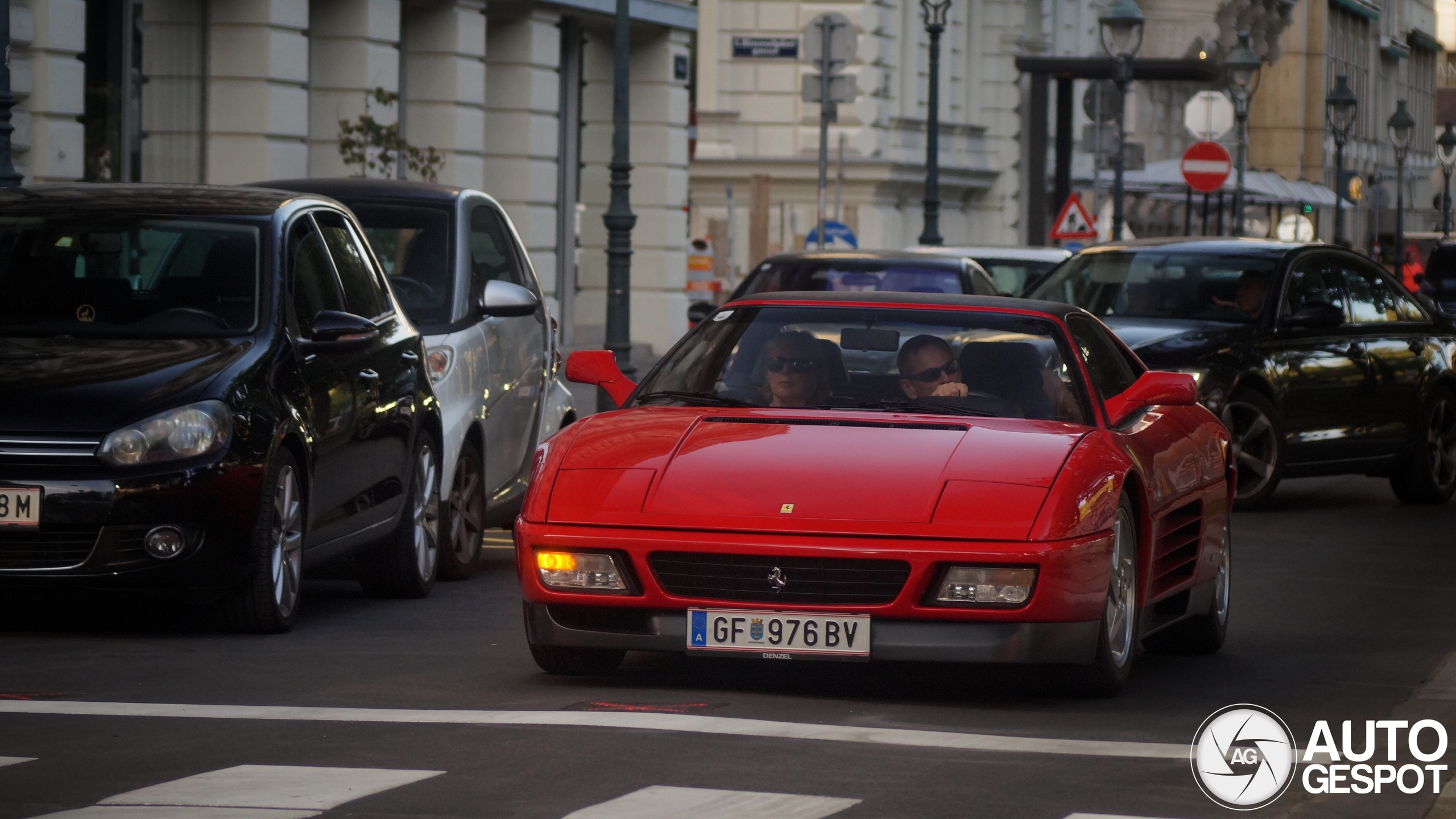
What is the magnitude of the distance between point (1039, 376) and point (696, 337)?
1211 millimetres

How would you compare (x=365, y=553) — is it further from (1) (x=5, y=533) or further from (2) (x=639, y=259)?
(2) (x=639, y=259)

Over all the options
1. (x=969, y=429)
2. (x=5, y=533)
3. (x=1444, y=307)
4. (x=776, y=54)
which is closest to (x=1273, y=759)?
(x=969, y=429)

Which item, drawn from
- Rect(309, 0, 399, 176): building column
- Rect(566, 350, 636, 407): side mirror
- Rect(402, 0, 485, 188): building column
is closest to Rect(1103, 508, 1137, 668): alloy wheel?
Rect(566, 350, 636, 407): side mirror

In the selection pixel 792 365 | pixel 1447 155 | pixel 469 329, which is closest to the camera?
pixel 792 365

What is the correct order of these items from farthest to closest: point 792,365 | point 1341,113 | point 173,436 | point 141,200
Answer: point 1341,113
point 141,200
point 173,436
point 792,365

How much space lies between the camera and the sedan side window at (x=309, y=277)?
10.4 meters

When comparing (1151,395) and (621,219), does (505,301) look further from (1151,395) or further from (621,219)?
(621,219)

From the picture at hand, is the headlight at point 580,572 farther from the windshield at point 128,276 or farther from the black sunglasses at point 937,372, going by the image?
the windshield at point 128,276

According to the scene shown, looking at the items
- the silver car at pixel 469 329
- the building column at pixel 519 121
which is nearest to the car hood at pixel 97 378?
the silver car at pixel 469 329

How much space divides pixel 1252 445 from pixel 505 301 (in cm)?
594

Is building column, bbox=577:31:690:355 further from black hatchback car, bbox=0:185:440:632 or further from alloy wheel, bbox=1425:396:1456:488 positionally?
black hatchback car, bbox=0:185:440:632

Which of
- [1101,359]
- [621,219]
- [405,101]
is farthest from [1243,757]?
[405,101]

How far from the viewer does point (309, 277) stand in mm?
10602

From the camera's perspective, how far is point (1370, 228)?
109500 mm
